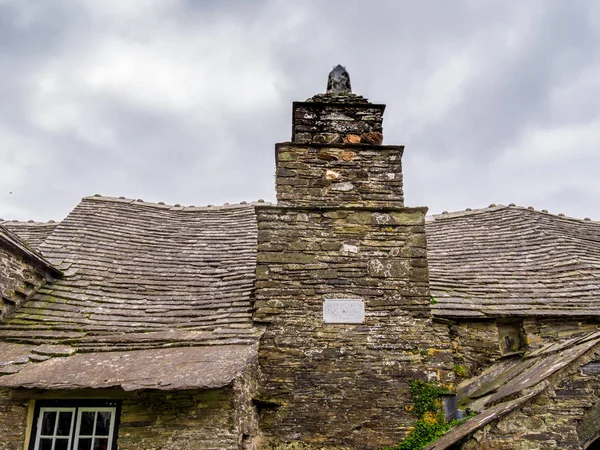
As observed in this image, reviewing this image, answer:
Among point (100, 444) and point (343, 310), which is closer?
point (100, 444)

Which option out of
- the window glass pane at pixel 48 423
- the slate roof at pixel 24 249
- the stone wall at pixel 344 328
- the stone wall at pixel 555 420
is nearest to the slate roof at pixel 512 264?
the stone wall at pixel 344 328

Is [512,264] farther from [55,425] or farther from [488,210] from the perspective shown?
[55,425]

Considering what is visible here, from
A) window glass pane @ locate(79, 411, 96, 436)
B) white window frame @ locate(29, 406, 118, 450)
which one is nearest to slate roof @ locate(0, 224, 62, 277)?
white window frame @ locate(29, 406, 118, 450)

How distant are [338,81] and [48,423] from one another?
7.09m

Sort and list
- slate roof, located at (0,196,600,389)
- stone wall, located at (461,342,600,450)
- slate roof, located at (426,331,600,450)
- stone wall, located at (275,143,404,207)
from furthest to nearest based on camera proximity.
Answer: stone wall, located at (275,143,404,207) → slate roof, located at (0,196,600,389) → slate roof, located at (426,331,600,450) → stone wall, located at (461,342,600,450)

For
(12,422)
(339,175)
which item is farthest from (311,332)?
(12,422)

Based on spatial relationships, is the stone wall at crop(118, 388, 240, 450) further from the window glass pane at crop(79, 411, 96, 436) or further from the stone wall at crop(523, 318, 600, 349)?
the stone wall at crop(523, 318, 600, 349)

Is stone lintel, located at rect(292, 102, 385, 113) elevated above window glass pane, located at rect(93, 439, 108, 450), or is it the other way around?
stone lintel, located at rect(292, 102, 385, 113)

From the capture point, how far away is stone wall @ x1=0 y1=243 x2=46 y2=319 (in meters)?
8.06

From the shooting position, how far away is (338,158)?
8.66m

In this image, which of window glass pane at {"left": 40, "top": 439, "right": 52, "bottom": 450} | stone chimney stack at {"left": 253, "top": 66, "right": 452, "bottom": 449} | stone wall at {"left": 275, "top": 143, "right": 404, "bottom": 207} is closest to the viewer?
window glass pane at {"left": 40, "top": 439, "right": 52, "bottom": 450}

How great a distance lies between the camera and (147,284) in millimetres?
9336

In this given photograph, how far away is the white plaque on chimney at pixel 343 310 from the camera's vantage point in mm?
7543

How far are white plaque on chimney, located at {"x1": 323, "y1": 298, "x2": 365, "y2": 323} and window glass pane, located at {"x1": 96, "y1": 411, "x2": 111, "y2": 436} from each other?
3133 millimetres
